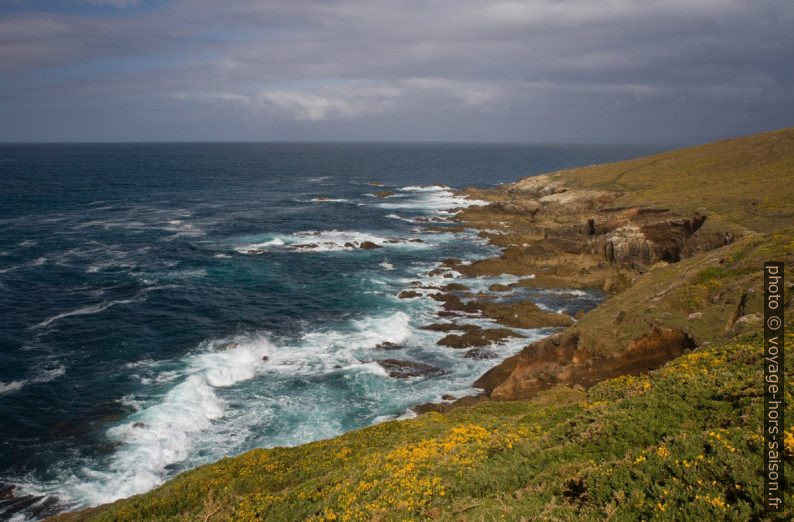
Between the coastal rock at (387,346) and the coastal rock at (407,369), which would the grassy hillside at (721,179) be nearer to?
the coastal rock at (407,369)

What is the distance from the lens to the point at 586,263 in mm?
64125

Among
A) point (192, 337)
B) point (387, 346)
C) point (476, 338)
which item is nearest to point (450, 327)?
point (476, 338)

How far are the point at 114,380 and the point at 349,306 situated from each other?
23.5 metres

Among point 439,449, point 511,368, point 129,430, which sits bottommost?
point 129,430

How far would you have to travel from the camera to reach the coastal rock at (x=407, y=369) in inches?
1569

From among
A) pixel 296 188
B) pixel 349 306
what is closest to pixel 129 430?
pixel 349 306

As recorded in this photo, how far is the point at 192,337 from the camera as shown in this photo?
46.7 m

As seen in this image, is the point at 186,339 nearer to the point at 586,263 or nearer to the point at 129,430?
the point at 129,430

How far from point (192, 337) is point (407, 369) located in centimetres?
2089

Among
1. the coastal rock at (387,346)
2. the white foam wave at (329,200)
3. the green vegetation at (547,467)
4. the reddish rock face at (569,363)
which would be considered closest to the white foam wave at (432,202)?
the white foam wave at (329,200)

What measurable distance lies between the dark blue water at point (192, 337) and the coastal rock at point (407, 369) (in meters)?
0.89

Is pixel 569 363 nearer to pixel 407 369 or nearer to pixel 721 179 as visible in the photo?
pixel 407 369

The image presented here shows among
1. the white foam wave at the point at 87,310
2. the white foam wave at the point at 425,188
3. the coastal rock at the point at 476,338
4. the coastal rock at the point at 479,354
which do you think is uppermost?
the white foam wave at the point at 425,188

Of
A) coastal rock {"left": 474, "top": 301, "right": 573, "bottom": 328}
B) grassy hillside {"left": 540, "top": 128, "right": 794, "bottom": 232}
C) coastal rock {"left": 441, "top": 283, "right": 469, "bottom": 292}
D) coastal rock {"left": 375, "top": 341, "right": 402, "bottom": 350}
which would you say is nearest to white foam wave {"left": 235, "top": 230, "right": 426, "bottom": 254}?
coastal rock {"left": 441, "top": 283, "right": 469, "bottom": 292}
